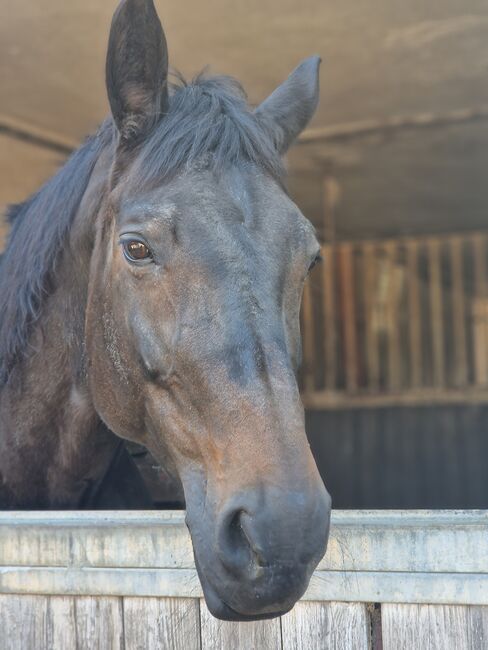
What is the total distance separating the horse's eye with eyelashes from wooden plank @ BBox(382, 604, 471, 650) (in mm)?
824

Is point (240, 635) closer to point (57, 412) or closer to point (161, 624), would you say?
point (161, 624)

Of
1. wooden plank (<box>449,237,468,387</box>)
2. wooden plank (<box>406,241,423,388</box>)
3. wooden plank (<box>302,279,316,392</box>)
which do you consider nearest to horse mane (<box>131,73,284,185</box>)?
wooden plank (<box>302,279,316,392</box>)

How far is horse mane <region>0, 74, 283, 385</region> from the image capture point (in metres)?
1.83

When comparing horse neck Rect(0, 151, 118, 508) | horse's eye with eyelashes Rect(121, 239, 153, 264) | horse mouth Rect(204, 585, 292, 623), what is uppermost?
horse's eye with eyelashes Rect(121, 239, 153, 264)

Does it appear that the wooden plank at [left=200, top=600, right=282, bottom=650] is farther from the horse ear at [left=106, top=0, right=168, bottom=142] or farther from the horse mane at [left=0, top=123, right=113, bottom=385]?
the horse ear at [left=106, top=0, right=168, bottom=142]

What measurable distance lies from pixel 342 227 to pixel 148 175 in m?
7.62

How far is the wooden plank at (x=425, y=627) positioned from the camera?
1.61 meters

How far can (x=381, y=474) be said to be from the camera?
6930mm

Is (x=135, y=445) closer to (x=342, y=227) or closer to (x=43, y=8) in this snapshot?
(x=43, y=8)

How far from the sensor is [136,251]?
5.82 feet

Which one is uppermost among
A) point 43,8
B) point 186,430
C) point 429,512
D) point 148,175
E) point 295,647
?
point 43,8

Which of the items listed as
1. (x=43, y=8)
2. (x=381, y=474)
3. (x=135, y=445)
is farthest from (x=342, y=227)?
(x=135, y=445)

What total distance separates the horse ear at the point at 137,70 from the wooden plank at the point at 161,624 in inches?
39.9

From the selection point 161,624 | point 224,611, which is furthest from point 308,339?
point 224,611
